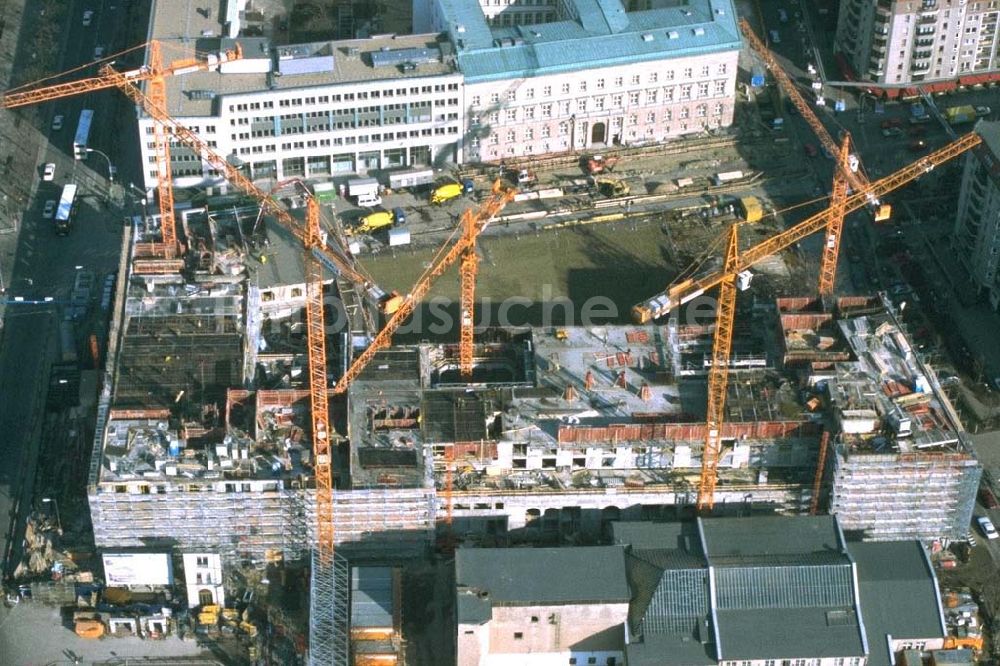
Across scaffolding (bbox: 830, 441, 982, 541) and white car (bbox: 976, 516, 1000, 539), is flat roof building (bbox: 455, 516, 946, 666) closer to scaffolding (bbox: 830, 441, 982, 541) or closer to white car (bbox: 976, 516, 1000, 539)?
scaffolding (bbox: 830, 441, 982, 541)

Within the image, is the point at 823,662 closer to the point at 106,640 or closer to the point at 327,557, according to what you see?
the point at 327,557

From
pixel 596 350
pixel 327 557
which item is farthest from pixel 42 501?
pixel 596 350

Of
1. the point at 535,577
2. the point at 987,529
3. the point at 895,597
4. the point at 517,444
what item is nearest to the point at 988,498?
the point at 987,529

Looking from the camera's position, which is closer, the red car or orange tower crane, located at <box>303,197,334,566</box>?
orange tower crane, located at <box>303,197,334,566</box>

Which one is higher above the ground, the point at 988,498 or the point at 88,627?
the point at 988,498

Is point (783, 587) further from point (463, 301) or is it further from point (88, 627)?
point (88, 627)

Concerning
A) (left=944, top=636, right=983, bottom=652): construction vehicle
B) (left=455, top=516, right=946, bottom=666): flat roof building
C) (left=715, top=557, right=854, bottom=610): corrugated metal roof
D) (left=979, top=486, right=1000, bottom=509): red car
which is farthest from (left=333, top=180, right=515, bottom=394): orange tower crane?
(left=944, top=636, right=983, bottom=652): construction vehicle
